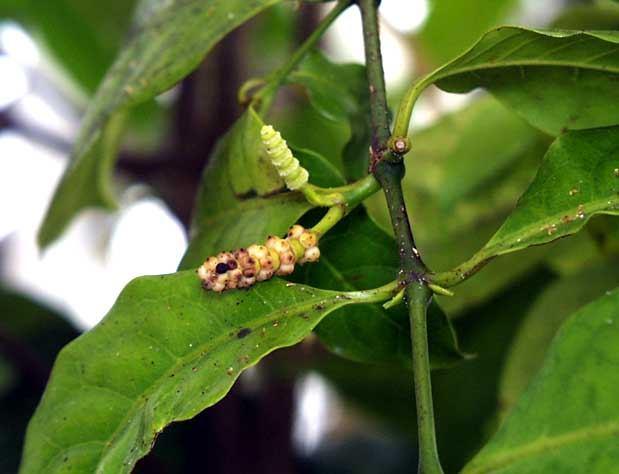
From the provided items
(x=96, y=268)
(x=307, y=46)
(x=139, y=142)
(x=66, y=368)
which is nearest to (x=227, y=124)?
(x=139, y=142)

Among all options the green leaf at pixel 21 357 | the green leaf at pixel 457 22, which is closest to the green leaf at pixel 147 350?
A: the green leaf at pixel 21 357

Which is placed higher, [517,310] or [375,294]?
[375,294]

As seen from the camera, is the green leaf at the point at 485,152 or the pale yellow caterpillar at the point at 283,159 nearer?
the pale yellow caterpillar at the point at 283,159

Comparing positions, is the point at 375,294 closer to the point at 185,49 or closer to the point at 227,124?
the point at 185,49

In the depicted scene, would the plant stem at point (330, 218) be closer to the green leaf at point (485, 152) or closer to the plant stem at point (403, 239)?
the plant stem at point (403, 239)

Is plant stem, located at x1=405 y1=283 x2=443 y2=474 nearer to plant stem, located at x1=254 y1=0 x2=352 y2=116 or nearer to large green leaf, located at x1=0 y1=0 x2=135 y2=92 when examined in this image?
plant stem, located at x1=254 y1=0 x2=352 y2=116

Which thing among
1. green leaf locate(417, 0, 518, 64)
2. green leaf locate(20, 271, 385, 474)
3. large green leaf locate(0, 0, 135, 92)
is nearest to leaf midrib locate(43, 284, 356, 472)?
green leaf locate(20, 271, 385, 474)

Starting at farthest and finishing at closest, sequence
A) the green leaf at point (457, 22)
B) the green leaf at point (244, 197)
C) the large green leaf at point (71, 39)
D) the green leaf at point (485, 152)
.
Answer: the large green leaf at point (71, 39), the green leaf at point (457, 22), the green leaf at point (485, 152), the green leaf at point (244, 197)
